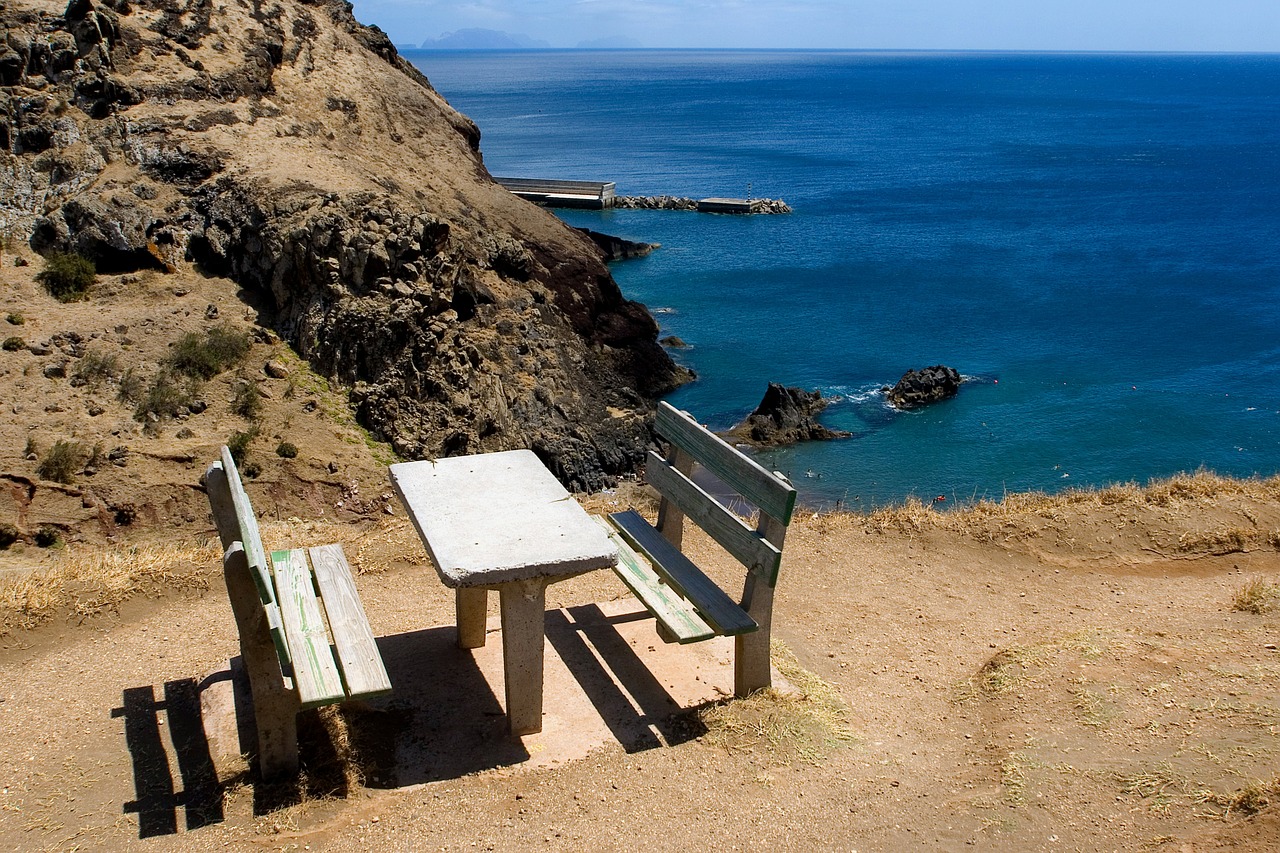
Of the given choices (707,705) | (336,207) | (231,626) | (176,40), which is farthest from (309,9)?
(707,705)

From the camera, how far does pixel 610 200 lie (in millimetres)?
63219

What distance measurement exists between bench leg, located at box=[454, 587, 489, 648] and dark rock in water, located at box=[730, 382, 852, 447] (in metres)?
18.8

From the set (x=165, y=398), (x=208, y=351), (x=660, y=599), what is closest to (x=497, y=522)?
(x=660, y=599)

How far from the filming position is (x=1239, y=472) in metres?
24.8

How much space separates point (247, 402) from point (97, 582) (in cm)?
915

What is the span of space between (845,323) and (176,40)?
2340 centimetres

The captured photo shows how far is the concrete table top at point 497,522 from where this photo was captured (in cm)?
514

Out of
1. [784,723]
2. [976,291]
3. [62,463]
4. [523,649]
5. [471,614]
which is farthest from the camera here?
[976,291]

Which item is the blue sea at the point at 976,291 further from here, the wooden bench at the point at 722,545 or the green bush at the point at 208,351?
the wooden bench at the point at 722,545

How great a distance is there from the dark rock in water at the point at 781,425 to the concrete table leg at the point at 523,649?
19725 millimetres

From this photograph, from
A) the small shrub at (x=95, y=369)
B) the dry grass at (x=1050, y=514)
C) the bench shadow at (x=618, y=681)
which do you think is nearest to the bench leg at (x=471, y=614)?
the bench shadow at (x=618, y=681)

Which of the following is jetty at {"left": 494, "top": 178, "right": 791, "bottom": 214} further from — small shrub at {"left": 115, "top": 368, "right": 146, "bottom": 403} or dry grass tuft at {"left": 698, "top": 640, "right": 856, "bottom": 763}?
dry grass tuft at {"left": 698, "top": 640, "right": 856, "bottom": 763}

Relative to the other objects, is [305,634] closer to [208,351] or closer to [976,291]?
[208,351]

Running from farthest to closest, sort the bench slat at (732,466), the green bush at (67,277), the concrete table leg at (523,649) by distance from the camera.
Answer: the green bush at (67,277)
the bench slat at (732,466)
the concrete table leg at (523,649)
